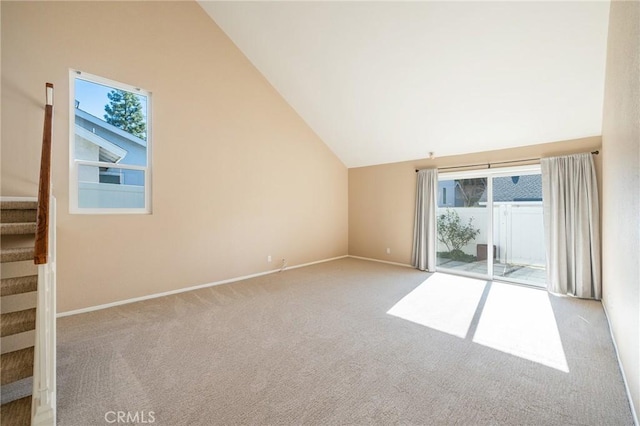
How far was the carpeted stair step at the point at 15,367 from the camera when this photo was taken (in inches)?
57.5

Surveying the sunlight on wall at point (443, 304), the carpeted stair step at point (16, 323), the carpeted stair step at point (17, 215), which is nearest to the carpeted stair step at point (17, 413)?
the carpeted stair step at point (16, 323)

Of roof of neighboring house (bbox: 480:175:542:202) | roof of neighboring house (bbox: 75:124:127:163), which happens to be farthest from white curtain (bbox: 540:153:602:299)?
roof of neighboring house (bbox: 75:124:127:163)

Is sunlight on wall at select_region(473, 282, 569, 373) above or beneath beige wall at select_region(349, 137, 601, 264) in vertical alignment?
beneath

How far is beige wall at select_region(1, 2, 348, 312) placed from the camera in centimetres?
268

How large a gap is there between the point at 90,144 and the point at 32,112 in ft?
1.72

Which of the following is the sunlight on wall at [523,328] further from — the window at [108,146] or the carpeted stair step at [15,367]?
the window at [108,146]

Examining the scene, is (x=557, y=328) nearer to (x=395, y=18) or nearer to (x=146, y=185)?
(x=395, y=18)

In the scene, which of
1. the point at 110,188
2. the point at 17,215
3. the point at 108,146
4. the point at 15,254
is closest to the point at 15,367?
the point at 15,254

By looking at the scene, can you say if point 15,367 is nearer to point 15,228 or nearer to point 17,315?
point 17,315

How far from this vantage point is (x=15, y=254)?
1821 millimetres

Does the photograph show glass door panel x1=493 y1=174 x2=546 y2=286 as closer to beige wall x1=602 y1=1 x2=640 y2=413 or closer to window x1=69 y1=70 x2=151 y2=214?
beige wall x1=602 y1=1 x2=640 y2=413

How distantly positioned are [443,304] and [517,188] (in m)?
2.48

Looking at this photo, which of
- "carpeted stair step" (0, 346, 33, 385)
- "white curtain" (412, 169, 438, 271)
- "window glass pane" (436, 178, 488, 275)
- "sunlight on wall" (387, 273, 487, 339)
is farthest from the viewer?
"white curtain" (412, 169, 438, 271)

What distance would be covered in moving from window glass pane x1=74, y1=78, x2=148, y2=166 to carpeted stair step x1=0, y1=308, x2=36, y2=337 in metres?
2.01
